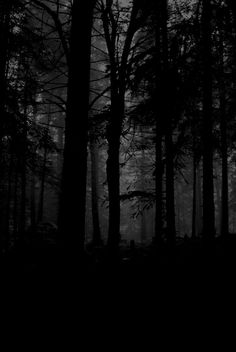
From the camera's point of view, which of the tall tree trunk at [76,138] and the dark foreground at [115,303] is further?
the tall tree trunk at [76,138]

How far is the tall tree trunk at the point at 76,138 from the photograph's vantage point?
4.35 meters

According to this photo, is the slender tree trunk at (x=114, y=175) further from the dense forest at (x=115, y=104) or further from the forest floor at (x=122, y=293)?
the forest floor at (x=122, y=293)

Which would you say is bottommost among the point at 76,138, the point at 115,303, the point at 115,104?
the point at 115,303

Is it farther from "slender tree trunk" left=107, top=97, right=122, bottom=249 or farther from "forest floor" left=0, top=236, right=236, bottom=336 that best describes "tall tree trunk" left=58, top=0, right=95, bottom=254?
"slender tree trunk" left=107, top=97, right=122, bottom=249

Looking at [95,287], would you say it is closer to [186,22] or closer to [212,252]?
[212,252]

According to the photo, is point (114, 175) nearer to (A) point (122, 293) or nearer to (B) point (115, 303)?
(A) point (122, 293)

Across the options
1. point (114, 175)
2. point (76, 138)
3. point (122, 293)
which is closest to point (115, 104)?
point (114, 175)

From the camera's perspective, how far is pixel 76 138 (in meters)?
4.43

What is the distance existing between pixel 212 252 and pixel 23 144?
6692 millimetres

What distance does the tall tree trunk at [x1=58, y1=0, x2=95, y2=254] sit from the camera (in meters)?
4.35

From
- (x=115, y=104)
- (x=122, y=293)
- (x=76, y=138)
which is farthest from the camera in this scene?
(x=115, y=104)

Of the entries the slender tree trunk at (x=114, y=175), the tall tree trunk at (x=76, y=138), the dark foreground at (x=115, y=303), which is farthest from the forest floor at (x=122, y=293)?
the slender tree trunk at (x=114, y=175)

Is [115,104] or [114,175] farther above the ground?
[115,104]

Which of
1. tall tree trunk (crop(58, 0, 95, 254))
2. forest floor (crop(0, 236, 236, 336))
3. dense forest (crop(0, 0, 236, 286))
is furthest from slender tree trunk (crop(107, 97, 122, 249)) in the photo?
tall tree trunk (crop(58, 0, 95, 254))
